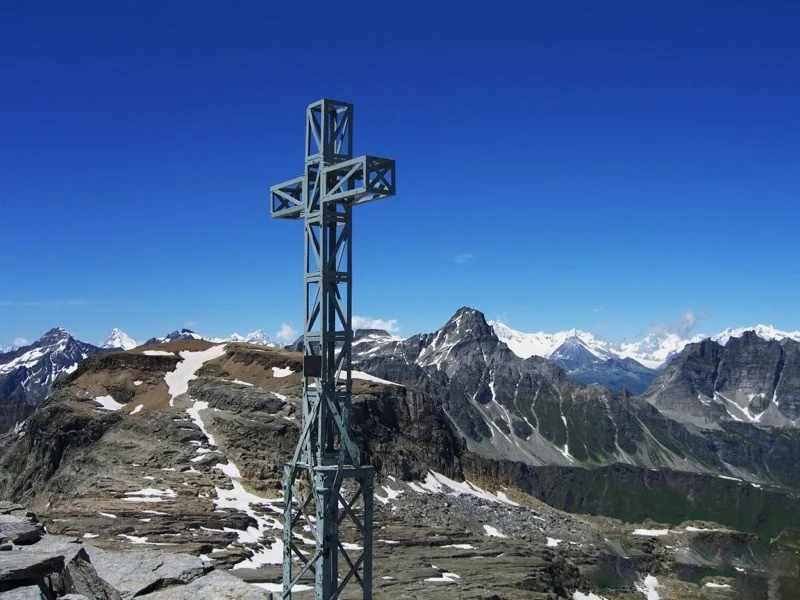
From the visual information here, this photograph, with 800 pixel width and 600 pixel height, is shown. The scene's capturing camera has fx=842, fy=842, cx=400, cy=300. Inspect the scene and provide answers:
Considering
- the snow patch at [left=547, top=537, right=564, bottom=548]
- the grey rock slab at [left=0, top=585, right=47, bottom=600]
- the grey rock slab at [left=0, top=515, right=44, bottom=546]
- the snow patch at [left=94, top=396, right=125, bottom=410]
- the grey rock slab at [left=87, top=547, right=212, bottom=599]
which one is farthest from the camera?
the snow patch at [left=94, top=396, right=125, bottom=410]

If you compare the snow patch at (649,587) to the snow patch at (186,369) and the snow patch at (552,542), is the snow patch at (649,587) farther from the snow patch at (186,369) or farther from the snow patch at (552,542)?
the snow patch at (186,369)

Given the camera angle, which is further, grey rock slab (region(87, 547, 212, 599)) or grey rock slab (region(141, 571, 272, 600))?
grey rock slab (region(87, 547, 212, 599))

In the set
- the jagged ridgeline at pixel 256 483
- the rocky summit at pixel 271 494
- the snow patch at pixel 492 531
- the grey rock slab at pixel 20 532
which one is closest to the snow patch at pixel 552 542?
the rocky summit at pixel 271 494

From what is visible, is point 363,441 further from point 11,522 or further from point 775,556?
point 11,522

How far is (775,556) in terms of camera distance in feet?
533

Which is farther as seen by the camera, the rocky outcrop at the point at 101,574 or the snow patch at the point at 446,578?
the snow patch at the point at 446,578

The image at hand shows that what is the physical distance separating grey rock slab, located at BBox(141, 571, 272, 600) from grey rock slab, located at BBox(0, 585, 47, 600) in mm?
6128

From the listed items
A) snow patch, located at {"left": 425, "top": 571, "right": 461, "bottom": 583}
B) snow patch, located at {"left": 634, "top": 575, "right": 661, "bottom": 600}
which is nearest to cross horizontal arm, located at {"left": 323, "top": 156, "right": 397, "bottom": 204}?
snow patch, located at {"left": 425, "top": 571, "right": 461, "bottom": 583}

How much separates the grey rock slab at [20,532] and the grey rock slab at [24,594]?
6.47 meters

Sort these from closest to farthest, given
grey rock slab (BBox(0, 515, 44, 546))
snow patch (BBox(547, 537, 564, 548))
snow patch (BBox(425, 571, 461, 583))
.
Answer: grey rock slab (BBox(0, 515, 44, 546)) → snow patch (BBox(425, 571, 461, 583)) → snow patch (BBox(547, 537, 564, 548))

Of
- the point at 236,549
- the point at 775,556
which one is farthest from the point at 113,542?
the point at 775,556

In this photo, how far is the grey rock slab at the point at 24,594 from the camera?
14305 mm

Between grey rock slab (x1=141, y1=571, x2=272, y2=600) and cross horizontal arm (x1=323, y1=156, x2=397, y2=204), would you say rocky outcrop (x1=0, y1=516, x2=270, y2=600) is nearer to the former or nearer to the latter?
grey rock slab (x1=141, y1=571, x2=272, y2=600)

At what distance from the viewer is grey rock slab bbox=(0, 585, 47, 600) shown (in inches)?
563
